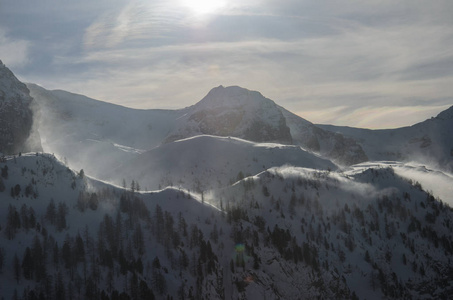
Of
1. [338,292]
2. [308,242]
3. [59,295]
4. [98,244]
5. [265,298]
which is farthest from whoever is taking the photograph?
[308,242]

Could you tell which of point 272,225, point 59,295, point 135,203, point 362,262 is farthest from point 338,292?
point 59,295

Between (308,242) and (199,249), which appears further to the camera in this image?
(308,242)

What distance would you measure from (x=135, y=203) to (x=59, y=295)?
165 feet

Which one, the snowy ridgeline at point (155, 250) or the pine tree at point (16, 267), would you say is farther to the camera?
the snowy ridgeline at point (155, 250)

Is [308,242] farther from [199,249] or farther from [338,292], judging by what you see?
[199,249]

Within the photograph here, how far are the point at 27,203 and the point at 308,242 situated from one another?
104409mm

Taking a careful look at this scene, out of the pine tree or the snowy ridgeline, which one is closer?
the pine tree

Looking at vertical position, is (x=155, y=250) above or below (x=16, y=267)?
below

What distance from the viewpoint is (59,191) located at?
6191 inches

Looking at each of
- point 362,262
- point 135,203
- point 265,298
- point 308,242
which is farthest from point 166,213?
point 362,262

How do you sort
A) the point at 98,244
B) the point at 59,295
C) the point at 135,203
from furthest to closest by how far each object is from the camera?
the point at 135,203 → the point at 98,244 → the point at 59,295

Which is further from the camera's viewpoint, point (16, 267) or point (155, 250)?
point (155, 250)

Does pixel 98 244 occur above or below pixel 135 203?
below

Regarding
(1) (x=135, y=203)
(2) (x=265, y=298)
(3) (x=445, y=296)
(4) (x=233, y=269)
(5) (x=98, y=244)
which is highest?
(1) (x=135, y=203)
